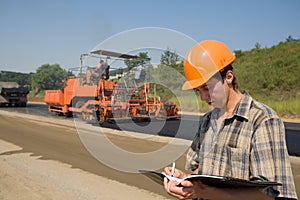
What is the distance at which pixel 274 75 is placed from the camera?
2459cm

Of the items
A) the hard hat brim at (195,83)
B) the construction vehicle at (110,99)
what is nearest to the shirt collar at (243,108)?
the hard hat brim at (195,83)

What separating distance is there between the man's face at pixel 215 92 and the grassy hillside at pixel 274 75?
16.4 m

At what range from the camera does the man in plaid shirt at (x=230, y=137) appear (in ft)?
4.10

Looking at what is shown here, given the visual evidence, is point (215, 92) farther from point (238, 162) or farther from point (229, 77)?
point (238, 162)

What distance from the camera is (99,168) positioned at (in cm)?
533

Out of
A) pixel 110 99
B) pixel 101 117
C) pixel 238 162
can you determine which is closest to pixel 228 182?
pixel 238 162

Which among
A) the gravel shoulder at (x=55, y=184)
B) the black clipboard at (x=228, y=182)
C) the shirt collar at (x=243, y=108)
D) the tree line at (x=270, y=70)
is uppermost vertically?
the tree line at (x=270, y=70)

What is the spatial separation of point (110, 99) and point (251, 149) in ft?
36.8

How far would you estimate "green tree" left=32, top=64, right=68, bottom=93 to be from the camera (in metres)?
64.9

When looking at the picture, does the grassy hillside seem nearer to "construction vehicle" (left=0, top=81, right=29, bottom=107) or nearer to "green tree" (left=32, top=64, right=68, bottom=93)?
"construction vehicle" (left=0, top=81, right=29, bottom=107)

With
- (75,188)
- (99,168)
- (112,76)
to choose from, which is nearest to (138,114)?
(112,76)

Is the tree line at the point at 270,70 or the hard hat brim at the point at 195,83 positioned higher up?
the tree line at the point at 270,70

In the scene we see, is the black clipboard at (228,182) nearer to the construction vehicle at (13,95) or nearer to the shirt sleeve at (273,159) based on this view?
the shirt sleeve at (273,159)

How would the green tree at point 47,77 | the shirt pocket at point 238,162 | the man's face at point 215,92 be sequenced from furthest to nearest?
the green tree at point 47,77, the man's face at point 215,92, the shirt pocket at point 238,162
